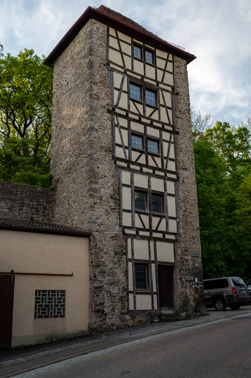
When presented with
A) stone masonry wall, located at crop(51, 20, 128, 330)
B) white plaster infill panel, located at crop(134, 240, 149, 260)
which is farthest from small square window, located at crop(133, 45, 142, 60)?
white plaster infill panel, located at crop(134, 240, 149, 260)

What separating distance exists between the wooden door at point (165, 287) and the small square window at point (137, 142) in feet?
16.9

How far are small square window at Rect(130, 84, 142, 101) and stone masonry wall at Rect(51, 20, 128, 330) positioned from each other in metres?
1.41

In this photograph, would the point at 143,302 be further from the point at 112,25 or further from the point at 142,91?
the point at 112,25

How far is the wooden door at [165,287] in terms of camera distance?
15.5 m

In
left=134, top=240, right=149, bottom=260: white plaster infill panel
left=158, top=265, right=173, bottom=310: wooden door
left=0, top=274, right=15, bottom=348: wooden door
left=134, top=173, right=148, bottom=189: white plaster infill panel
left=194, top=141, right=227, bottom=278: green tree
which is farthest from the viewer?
left=194, top=141, right=227, bottom=278: green tree

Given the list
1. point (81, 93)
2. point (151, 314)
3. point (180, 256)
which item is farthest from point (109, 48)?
point (151, 314)

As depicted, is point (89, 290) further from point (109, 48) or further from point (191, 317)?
point (109, 48)

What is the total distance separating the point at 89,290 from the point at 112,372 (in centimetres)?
677

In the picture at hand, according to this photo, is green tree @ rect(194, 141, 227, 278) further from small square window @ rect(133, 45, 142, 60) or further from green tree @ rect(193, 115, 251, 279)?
small square window @ rect(133, 45, 142, 60)

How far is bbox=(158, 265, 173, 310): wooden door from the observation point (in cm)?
1551

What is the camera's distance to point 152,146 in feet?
57.0

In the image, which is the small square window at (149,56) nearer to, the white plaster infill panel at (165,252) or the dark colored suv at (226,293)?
the white plaster infill panel at (165,252)

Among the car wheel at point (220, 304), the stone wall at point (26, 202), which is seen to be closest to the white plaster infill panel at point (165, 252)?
the car wheel at point (220, 304)

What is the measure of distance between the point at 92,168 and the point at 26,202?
3491 millimetres
